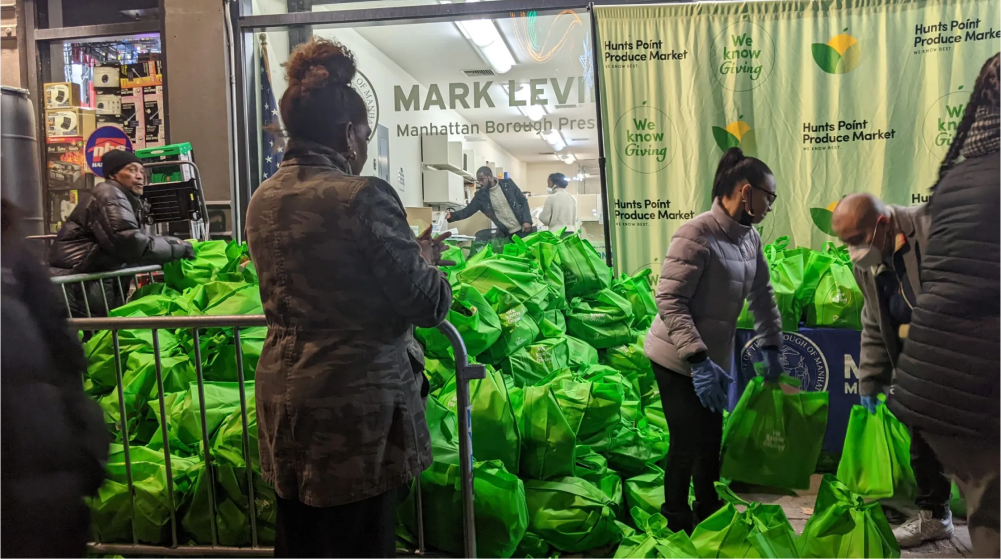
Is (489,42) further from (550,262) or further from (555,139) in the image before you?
(550,262)

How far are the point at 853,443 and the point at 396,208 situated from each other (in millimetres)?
1564

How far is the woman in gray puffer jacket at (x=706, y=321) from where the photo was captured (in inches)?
83.0

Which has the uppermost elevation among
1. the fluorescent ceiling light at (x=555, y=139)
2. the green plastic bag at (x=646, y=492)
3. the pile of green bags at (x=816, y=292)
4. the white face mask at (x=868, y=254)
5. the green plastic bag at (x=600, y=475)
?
the fluorescent ceiling light at (x=555, y=139)

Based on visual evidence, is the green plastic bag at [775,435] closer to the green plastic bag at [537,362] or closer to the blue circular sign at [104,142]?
the green plastic bag at [537,362]

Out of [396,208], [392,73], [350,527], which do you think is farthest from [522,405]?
[392,73]

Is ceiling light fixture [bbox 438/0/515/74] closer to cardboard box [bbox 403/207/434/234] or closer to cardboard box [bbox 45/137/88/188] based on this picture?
cardboard box [bbox 403/207/434/234]

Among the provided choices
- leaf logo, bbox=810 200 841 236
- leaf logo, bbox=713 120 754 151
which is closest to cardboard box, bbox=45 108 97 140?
A: leaf logo, bbox=713 120 754 151

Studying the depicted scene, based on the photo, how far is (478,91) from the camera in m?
5.36

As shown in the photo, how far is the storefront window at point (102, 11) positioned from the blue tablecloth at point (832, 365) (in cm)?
679

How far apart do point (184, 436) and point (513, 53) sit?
12.4ft

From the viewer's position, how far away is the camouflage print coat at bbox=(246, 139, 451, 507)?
1.52 m

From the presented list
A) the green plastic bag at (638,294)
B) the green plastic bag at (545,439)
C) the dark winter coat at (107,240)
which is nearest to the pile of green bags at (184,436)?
the green plastic bag at (545,439)

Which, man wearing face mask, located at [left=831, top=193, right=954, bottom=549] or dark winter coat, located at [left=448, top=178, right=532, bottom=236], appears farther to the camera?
dark winter coat, located at [left=448, top=178, right=532, bottom=236]

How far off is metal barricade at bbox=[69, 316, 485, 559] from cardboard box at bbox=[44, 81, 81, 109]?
5353 mm
